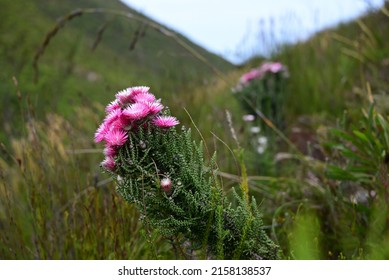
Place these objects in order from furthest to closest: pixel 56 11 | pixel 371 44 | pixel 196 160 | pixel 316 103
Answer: pixel 56 11, pixel 371 44, pixel 316 103, pixel 196 160

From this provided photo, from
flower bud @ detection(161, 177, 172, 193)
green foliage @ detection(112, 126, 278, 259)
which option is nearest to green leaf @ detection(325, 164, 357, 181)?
green foliage @ detection(112, 126, 278, 259)

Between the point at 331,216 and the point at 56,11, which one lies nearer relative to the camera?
the point at 331,216

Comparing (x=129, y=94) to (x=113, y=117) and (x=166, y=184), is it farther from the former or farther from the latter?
(x=166, y=184)

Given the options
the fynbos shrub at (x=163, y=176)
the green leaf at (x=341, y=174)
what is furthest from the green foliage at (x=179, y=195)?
the green leaf at (x=341, y=174)

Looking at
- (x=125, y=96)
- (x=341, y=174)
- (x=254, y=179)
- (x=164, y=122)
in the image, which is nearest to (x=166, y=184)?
(x=164, y=122)

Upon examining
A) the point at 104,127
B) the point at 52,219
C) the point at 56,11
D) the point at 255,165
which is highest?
the point at 56,11

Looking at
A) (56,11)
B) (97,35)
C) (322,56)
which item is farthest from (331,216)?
(56,11)

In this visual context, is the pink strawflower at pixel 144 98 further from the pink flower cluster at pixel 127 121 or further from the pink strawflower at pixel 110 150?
the pink strawflower at pixel 110 150

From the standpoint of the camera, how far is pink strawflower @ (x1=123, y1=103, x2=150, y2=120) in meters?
1.23

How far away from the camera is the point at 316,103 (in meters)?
4.79

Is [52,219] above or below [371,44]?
below

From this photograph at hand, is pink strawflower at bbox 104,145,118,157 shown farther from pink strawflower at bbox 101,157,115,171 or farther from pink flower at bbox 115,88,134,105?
pink flower at bbox 115,88,134,105

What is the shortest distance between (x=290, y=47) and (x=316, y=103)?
1890mm
